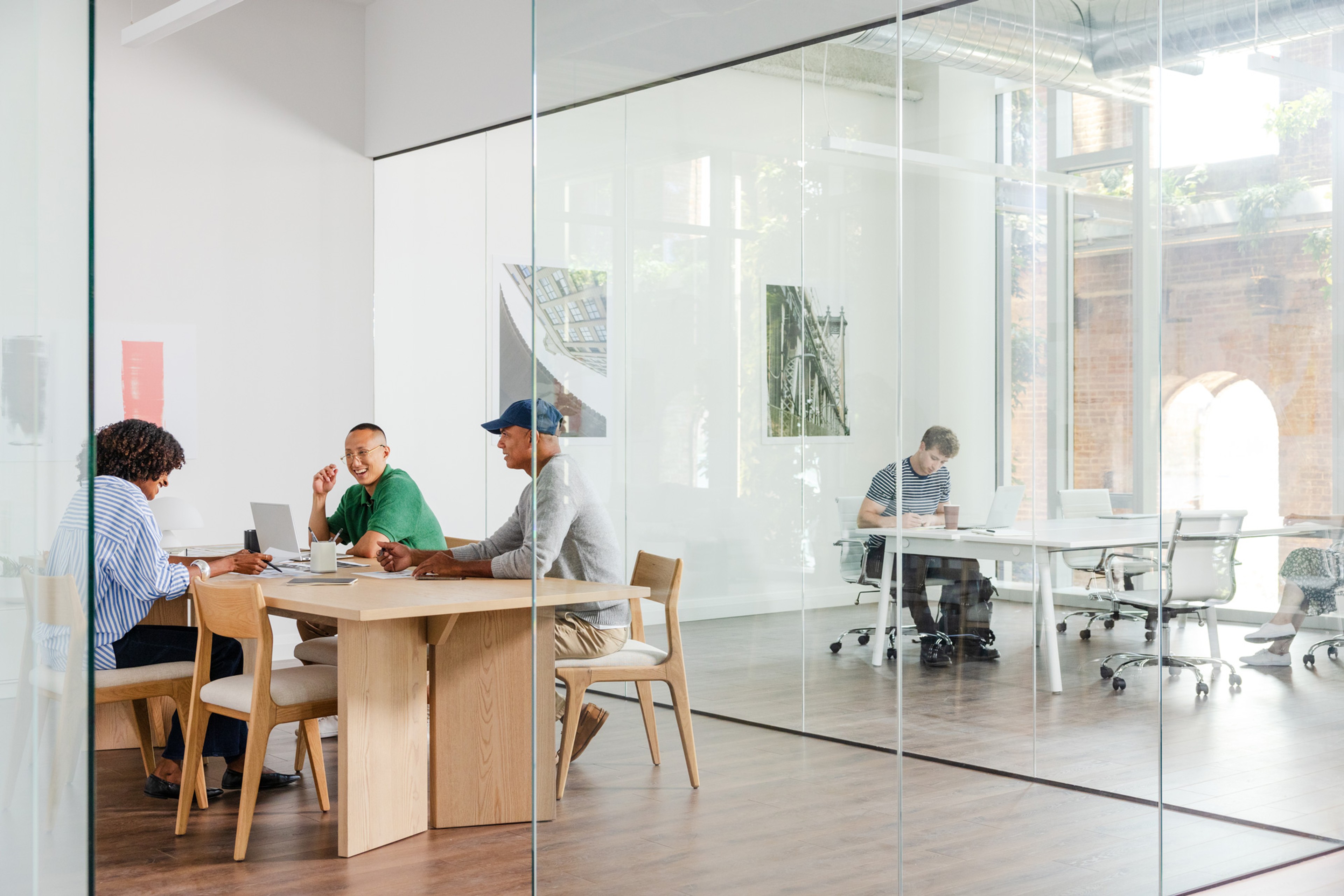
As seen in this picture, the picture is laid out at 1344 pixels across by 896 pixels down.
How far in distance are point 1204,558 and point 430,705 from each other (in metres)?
2.49

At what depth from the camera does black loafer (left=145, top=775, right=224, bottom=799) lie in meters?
4.56

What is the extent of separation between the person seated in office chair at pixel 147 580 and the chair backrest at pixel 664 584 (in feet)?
5.61

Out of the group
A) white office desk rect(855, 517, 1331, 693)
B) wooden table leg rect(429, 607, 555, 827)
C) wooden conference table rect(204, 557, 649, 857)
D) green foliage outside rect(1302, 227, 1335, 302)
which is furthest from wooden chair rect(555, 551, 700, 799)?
green foliage outside rect(1302, 227, 1335, 302)

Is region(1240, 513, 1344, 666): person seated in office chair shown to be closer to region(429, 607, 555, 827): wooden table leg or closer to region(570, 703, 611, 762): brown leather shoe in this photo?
region(570, 703, 611, 762): brown leather shoe

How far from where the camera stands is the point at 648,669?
3.17 metres

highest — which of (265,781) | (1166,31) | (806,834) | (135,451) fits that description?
(1166,31)

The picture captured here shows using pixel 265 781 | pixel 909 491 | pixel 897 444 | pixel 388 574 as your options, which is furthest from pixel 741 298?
pixel 265 781

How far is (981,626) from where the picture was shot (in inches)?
130

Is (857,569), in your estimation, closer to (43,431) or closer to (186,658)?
(43,431)

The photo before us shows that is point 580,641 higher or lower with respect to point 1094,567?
lower

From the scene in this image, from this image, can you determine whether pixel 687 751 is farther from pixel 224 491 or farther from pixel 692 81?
pixel 224 491

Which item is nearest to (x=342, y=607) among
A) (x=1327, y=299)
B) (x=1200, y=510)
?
(x=1200, y=510)

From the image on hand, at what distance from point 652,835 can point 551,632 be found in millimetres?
563

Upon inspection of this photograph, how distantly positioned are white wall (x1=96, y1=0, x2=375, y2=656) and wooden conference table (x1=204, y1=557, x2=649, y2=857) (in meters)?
3.27
